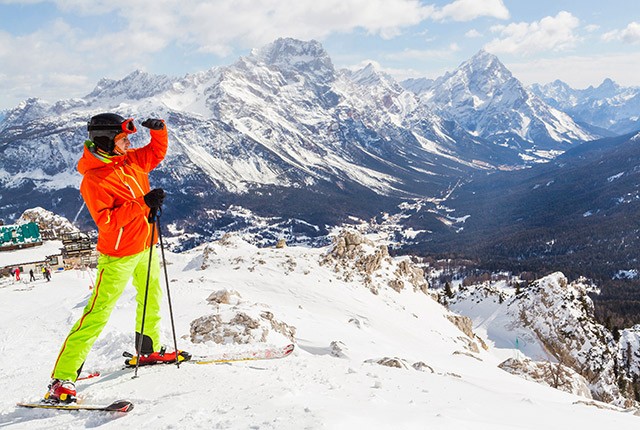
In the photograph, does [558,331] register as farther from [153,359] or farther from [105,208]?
[105,208]

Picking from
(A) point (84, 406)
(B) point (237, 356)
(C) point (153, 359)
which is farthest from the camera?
(B) point (237, 356)

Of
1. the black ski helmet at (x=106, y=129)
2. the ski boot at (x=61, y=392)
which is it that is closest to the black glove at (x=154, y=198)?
the black ski helmet at (x=106, y=129)

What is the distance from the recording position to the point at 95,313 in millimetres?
6680

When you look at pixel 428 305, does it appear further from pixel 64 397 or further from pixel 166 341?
pixel 64 397

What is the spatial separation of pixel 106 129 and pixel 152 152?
1.12 meters

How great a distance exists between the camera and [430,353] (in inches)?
898

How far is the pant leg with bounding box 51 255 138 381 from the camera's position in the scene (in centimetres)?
657

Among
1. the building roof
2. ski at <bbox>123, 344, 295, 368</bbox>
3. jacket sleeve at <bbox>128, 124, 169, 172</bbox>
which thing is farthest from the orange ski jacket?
the building roof

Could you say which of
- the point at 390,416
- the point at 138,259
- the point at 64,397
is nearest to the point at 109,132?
the point at 138,259

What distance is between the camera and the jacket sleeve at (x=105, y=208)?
6.37 m

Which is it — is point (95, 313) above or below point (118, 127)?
below

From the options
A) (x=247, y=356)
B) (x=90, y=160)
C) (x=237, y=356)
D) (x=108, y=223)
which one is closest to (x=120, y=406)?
(x=108, y=223)

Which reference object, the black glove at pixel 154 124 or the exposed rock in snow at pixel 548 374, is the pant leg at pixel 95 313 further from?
the exposed rock in snow at pixel 548 374

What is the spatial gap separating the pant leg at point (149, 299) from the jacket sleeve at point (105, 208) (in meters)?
0.91
